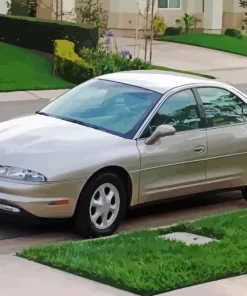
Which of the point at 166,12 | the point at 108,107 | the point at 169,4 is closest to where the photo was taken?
the point at 108,107

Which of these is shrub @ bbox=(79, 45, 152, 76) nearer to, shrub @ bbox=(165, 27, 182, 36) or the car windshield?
the car windshield

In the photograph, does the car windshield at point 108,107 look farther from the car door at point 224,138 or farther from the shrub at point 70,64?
the shrub at point 70,64

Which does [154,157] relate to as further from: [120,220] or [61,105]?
[61,105]

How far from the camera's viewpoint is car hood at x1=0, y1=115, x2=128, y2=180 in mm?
7441

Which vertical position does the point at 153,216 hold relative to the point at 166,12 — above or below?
below

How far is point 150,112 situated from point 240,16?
34653mm

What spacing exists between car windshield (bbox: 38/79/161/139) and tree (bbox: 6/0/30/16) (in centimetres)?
2232

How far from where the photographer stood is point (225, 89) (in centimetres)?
923

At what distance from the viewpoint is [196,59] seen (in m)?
30.1

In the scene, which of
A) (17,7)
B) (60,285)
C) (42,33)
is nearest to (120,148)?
(60,285)

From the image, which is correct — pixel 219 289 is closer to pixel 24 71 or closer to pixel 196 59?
pixel 24 71

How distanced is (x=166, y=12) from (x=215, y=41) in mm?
3951

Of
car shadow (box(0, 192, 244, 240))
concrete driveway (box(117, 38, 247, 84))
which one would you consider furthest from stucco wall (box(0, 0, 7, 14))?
car shadow (box(0, 192, 244, 240))

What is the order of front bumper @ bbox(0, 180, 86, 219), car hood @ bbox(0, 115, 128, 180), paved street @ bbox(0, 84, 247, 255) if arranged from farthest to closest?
paved street @ bbox(0, 84, 247, 255) < car hood @ bbox(0, 115, 128, 180) < front bumper @ bbox(0, 180, 86, 219)
